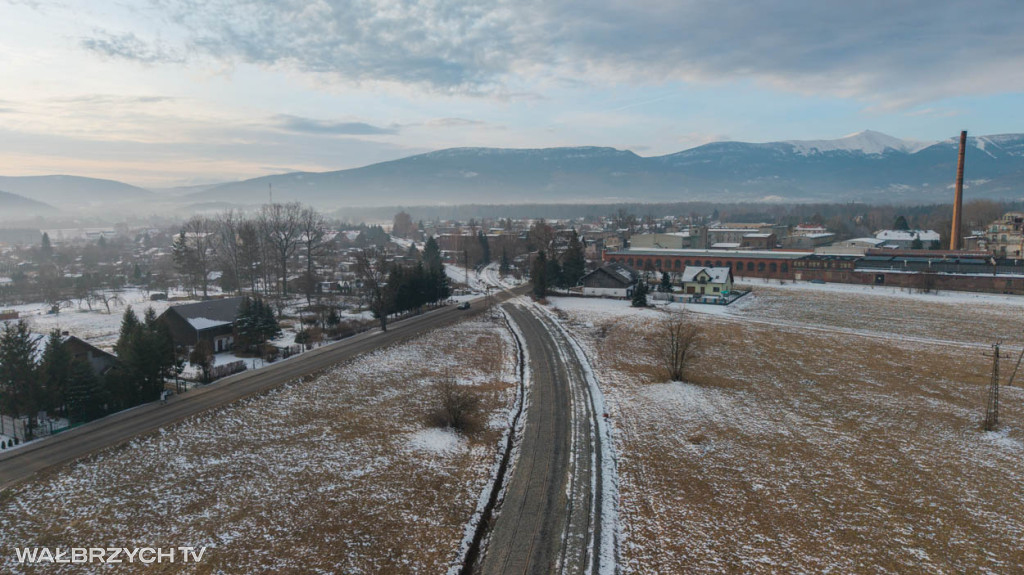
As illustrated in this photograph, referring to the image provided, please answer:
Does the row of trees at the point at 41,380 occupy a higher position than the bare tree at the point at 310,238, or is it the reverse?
the bare tree at the point at 310,238

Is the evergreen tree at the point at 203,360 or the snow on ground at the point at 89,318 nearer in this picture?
the evergreen tree at the point at 203,360

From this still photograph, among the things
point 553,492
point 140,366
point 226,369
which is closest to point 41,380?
point 140,366

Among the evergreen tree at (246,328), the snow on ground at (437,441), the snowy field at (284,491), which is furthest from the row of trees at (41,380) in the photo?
the snow on ground at (437,441)

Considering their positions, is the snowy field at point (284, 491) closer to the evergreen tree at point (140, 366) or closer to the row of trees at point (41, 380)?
the evergreen tree at point (140, 366)

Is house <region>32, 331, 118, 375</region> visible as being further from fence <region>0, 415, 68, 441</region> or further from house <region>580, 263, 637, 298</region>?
house <region>580, 263, 637, 298</region>

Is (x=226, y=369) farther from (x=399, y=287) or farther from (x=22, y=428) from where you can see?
(x=399, y=287)

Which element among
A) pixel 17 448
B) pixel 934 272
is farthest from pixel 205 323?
pixel 934 272
